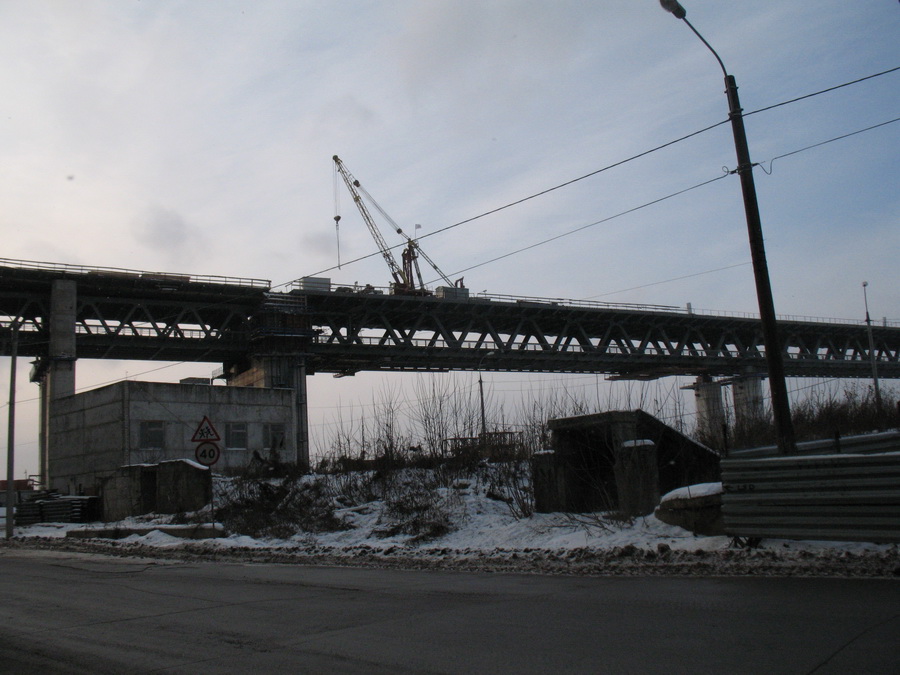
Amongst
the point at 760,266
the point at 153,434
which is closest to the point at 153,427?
the point at 153,434

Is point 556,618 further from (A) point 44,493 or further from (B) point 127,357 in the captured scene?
(B) point 127,357

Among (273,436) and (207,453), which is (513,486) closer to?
(207,453)

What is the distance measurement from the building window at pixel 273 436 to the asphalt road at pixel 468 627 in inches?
1538

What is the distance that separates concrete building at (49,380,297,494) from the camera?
146ft

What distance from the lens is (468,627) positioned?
7863 mm

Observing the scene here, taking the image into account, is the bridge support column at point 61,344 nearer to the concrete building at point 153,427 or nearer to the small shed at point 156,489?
the concrete building at point 153,427

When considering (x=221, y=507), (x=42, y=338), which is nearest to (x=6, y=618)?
(x=221, y=507)

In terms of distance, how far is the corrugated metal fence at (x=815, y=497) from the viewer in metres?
10.6

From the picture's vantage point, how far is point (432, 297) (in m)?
74.9

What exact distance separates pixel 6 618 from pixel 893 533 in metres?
11.2

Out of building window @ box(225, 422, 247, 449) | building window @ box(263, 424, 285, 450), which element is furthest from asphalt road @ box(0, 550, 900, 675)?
building window @ box(263, 424, 285, 450)

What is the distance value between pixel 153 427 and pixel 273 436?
8.27 m

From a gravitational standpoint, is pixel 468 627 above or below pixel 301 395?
below

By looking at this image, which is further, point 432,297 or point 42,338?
point 432,297
